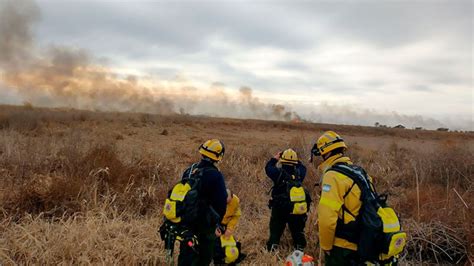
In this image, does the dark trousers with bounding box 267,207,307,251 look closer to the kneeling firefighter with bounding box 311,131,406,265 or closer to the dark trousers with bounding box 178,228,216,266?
the dark trousers with bounding box 178,228,216,266

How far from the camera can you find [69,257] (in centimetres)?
514

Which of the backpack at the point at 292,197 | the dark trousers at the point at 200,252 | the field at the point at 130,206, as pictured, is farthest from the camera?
the backpack at the point at 292,197

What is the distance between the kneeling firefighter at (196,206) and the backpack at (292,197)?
210 cm

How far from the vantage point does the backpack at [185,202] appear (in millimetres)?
3950

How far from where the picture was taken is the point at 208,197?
4199 millimetres

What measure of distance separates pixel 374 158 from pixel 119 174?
1020cm

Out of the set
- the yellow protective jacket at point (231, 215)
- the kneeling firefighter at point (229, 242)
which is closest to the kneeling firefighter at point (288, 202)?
the kneeling firefighter at point (229, 242)

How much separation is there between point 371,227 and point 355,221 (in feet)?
0.59

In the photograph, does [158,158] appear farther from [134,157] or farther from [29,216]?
[29,216]

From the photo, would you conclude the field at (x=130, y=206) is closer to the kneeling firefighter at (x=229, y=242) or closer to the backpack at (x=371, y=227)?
the kneeling firefighter at (x=229, y=242)

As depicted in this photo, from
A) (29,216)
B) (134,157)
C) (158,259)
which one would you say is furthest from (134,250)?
(134,157)

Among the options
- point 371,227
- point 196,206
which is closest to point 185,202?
point 196,206

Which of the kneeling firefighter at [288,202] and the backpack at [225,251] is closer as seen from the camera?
the backpack at [225,251]

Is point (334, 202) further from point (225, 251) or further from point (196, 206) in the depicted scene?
point (225, 251)
